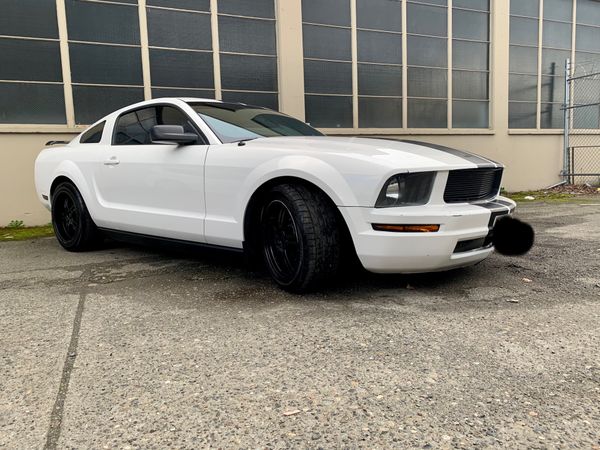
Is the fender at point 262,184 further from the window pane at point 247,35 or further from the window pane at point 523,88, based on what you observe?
the window pane at point 523,88

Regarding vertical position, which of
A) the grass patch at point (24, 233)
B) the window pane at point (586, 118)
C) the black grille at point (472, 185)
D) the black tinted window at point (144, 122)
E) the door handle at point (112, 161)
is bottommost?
the grass patch at point (24, 233)

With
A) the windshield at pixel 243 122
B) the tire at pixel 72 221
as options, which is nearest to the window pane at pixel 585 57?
the windshield at pixel 243 122

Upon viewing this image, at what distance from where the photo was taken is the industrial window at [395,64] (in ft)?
31.2

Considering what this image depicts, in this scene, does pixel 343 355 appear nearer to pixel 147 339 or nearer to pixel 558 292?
pixel 147 339

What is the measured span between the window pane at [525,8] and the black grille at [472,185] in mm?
9738

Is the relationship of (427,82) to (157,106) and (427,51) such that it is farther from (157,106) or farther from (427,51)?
(157,106)

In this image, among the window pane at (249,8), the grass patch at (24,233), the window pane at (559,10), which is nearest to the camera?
the grass patch at (24,233)

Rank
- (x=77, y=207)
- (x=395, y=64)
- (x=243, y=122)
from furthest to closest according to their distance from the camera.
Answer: (x=395, y=64) → (x=77, y=207) → (x=243, y=122)

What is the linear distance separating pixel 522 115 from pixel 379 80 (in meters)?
4.11

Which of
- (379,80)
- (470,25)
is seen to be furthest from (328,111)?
(470,25)

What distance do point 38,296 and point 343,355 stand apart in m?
2.39

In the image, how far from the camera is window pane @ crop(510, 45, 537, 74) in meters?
11.7

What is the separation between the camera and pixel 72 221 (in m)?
5.26

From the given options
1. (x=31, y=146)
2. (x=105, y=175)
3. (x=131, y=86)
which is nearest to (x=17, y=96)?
(x=31, y=146)
